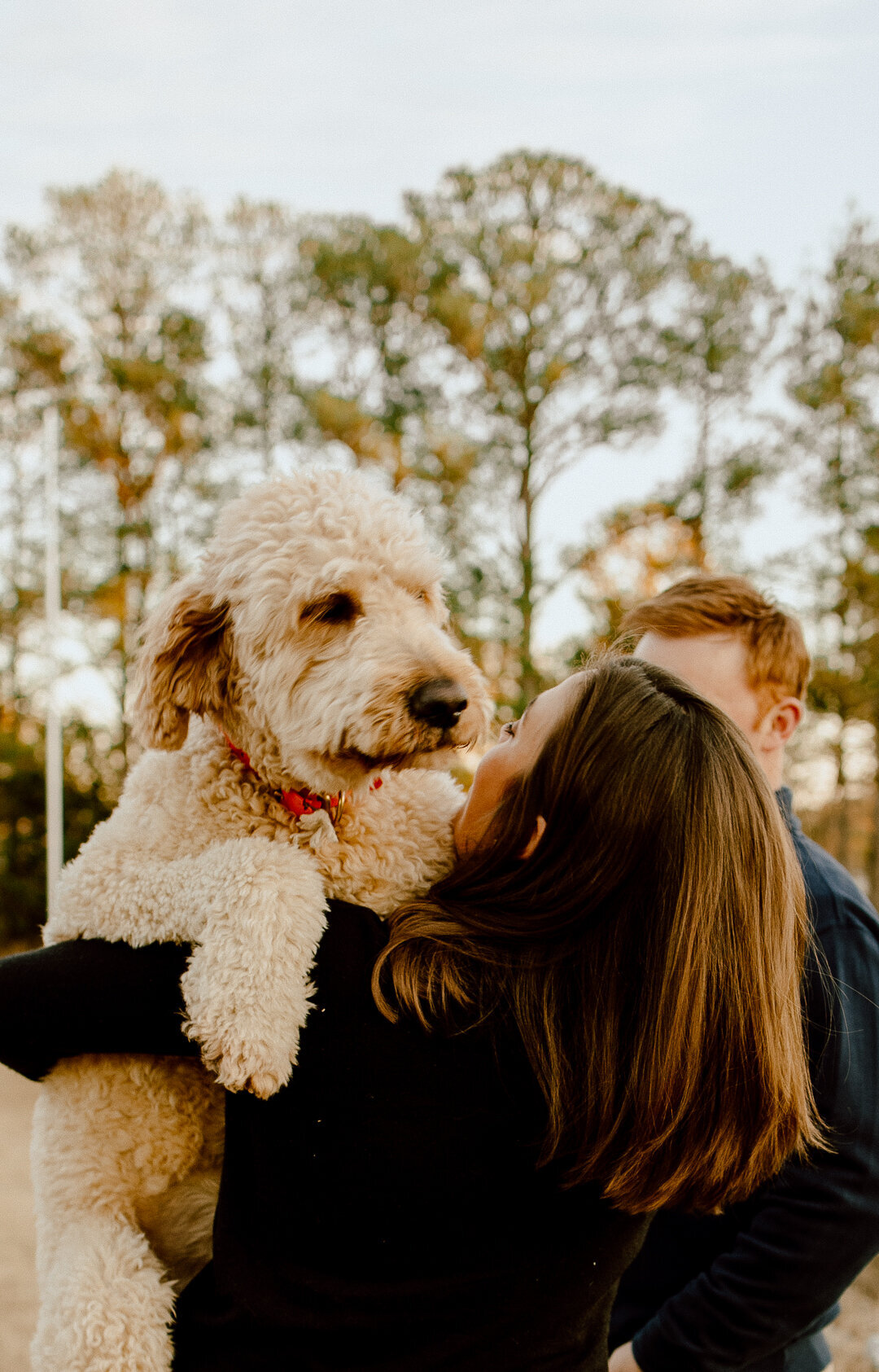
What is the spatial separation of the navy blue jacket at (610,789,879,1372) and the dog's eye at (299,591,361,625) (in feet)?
3.95

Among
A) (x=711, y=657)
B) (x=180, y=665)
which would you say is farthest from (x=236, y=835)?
(x=711, y=657)

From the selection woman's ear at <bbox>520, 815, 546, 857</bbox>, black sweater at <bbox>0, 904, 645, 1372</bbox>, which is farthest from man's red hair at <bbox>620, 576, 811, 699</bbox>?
black sweater at <bbox>0, 904, 645, 1372</bbox>

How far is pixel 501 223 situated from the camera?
18422 mm

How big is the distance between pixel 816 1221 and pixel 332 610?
1.64 metres

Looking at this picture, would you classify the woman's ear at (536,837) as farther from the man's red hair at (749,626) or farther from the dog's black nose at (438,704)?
the man's red hair at (749,626)

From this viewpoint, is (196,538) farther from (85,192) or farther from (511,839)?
(511,839)

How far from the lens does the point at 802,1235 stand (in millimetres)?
1975

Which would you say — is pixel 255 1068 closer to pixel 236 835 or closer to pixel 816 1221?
pixel 236 835

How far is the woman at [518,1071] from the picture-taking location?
137cm

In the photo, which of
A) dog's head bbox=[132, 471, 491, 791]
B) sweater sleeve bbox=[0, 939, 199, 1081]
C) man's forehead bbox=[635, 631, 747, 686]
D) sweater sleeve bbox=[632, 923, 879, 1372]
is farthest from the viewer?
man's forehead bbox=[635, 631, 747, 686]

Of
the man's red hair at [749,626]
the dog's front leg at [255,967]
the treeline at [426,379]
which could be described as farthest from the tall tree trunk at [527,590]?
the dog's front leg at [255,967]

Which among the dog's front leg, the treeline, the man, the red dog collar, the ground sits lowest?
the ground

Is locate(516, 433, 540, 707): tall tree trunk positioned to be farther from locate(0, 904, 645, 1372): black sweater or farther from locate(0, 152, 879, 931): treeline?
locate(0, 904, 645, 1372): black sweater

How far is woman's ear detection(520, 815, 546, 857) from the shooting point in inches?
67.1
